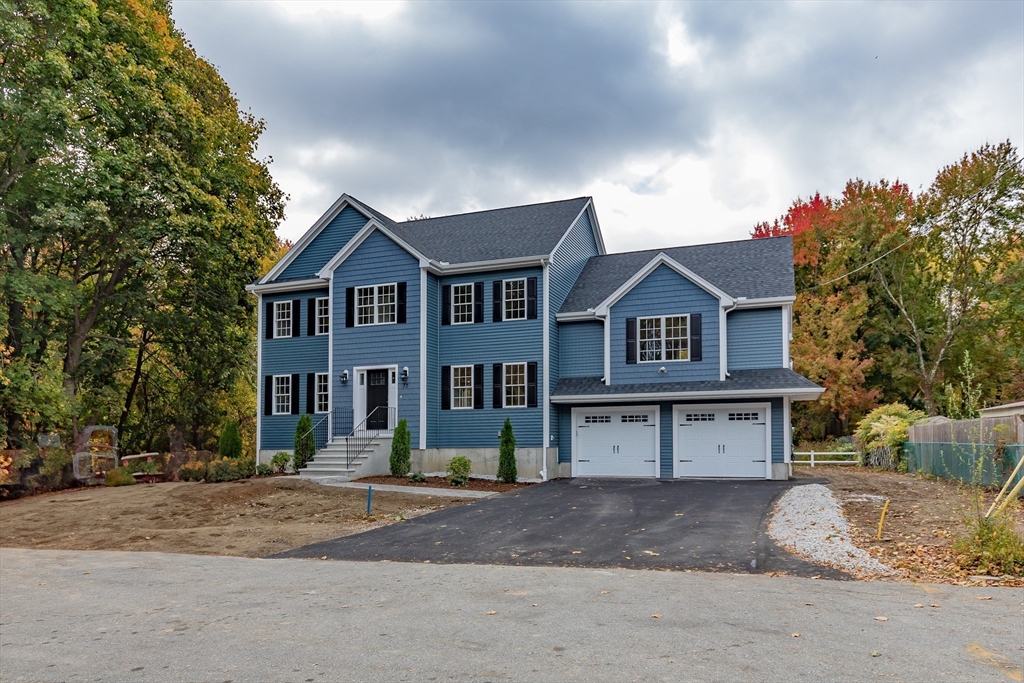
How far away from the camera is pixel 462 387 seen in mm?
23562

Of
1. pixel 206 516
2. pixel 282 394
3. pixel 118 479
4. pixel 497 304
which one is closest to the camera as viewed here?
pixel 206 516

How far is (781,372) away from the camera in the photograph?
20922mm

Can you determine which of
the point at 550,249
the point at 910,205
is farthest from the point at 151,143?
the point at 910,205

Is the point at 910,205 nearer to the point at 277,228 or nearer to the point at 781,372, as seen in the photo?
the point at 781,372

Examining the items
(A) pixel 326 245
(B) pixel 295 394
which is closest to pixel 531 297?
(A) pixel 326 245

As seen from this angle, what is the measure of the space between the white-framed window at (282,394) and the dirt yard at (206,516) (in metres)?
4.92

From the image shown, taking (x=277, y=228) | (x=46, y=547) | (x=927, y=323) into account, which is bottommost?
(x=46, y=547)

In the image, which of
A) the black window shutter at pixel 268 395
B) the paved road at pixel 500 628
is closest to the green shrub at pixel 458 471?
the black window shutter at pixel 268 395

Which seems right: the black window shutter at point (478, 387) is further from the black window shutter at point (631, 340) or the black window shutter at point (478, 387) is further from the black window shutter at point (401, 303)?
the black window shutter at point (631, 340)

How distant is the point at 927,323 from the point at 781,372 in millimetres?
18719

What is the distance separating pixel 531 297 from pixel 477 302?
174cm

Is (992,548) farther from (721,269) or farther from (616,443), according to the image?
(721,269)

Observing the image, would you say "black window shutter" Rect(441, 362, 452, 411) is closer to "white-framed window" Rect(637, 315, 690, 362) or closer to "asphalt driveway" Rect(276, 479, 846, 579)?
"asphalt driveway" Rect(276, 479, 846, 579)

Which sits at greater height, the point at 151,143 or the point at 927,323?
the point at 151,143
